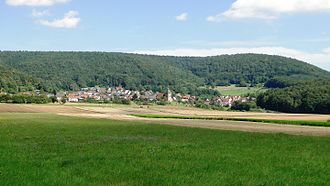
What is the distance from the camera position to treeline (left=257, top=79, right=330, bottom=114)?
13088 cm

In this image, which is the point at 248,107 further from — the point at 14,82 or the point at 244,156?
the point at 244,156

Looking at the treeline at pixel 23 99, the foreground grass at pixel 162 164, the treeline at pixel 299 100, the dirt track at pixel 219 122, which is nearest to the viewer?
the foreground grass at pixel 162 164

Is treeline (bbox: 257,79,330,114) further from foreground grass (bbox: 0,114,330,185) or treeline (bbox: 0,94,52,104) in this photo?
foreground grass (bbox: 0,114,330,185)

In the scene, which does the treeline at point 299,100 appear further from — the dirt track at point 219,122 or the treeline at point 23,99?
the treeline at point 23,99

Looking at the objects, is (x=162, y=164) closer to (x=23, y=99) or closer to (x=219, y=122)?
(x=219, y=122)

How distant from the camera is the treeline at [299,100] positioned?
13088 centimetres

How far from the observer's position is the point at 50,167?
19.3 m

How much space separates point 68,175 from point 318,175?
8611 mm

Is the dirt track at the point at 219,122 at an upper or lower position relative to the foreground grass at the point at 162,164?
lower

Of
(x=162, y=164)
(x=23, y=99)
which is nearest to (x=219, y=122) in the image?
(x=162, y=164)

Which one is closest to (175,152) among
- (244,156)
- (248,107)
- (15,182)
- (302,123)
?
(244,156)


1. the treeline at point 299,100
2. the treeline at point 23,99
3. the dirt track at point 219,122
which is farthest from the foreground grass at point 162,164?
the treeline at point 23,99

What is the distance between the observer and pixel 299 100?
458ft

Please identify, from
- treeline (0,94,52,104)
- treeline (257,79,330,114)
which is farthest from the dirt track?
treeline (0,94,52,104)
